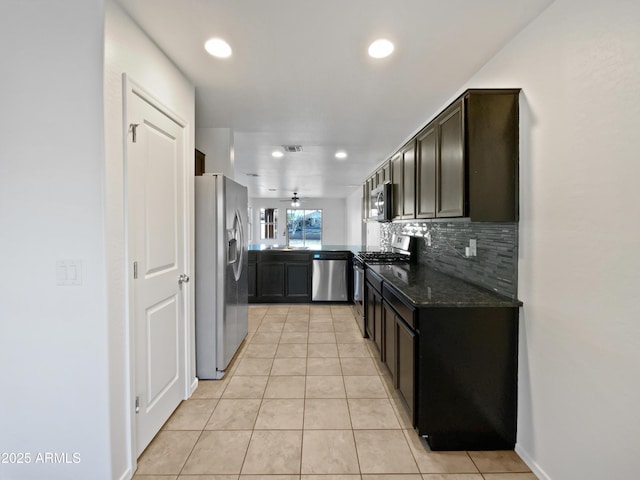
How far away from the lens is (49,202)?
1465mm

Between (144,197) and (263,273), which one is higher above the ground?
(144,197)

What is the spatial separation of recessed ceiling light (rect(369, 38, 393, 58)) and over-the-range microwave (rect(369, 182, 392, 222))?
1.74 m

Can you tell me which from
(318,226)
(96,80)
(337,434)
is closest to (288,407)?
(337,434)

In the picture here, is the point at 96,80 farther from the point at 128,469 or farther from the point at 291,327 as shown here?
the point at 291,327

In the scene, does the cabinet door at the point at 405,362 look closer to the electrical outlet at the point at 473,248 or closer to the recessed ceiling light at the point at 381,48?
the electrical outlet at the point at 473,248

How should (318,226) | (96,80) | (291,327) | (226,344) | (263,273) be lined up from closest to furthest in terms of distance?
(96,80), (226,344), (291,327), (263,273), (318,226)

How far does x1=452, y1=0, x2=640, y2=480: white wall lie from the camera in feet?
3.85

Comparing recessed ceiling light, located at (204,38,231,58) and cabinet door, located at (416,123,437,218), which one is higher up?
recessed ceiling light, located at (204,38,231,58)

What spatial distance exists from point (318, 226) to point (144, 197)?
10.3m

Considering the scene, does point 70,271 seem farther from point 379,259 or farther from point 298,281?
point 298,281

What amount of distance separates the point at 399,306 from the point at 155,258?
5.40 ft

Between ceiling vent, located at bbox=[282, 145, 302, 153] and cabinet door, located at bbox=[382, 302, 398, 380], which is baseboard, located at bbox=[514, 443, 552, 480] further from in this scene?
ceiling vent, located at bbox=[282, 145, 302, 153]

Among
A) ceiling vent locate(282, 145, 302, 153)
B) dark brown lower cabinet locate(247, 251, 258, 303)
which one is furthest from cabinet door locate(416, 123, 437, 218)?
dark brown lower cabinet locate(247, 251, 258, 303)

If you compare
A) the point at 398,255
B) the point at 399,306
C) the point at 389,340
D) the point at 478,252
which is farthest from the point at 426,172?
the point at 398,255
